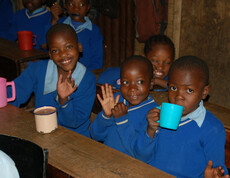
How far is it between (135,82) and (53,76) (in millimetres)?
696

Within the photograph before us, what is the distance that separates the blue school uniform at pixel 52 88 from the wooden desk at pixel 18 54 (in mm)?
716

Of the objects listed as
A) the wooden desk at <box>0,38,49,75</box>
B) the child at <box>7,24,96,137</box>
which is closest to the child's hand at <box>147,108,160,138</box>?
the child at <box>7,24,96,137</box>

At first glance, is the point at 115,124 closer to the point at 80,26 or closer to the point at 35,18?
the point at 80,26

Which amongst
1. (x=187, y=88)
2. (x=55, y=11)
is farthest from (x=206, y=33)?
(x=187, y=88)

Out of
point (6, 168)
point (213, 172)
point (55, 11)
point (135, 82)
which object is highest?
point (55, 11)

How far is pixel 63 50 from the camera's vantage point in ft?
6.91

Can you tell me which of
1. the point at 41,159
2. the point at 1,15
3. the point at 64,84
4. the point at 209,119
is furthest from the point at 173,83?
the point at 1,15

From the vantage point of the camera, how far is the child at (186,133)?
145 centimetres

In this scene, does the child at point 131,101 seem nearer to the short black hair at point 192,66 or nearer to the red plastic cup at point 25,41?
the short black hair at point 192,66

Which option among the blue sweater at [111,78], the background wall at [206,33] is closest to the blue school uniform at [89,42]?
the background wall at [206,33]

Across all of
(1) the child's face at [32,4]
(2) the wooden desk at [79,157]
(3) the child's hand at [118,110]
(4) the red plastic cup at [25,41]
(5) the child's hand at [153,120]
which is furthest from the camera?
(1) the child's face at [32,4]

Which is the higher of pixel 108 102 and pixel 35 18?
pixel 35 18

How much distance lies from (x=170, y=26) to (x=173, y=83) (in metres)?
2.43

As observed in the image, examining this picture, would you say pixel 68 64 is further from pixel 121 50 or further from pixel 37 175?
pixel 121 50
